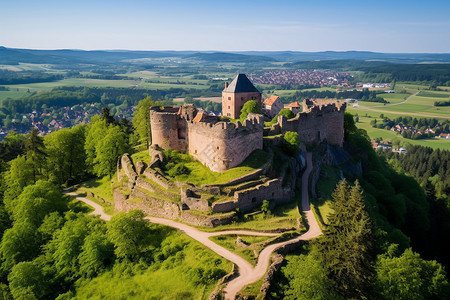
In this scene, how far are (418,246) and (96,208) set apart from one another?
44.6 metres

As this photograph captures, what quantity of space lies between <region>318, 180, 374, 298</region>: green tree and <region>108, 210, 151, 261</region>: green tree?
54.4 feet

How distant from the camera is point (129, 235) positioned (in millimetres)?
32844

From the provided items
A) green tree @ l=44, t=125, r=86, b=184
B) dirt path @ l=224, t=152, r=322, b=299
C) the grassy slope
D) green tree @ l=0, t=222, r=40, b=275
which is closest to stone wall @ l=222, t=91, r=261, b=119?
green tree @ l=44, t=125, r=86, b=184

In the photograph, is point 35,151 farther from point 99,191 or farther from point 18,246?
point 18,246

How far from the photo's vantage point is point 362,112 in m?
190

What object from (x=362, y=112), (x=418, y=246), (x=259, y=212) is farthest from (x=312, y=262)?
(x=362, y=112)

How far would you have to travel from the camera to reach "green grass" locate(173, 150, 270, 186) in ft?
126

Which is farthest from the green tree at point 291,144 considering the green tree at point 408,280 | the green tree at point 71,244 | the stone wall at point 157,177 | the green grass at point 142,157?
the green tree at point 71,244

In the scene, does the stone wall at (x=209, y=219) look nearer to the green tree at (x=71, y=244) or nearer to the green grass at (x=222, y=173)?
the green grass at (x=222, y=173)

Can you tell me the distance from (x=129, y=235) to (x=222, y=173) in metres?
12.1

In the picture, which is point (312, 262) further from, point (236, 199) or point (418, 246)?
→ point (418, 246)

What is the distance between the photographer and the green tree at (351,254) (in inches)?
1020

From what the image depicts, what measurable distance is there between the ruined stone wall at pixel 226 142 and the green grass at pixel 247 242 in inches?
386

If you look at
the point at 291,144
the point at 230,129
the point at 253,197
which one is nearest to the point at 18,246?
the point at 253,197
